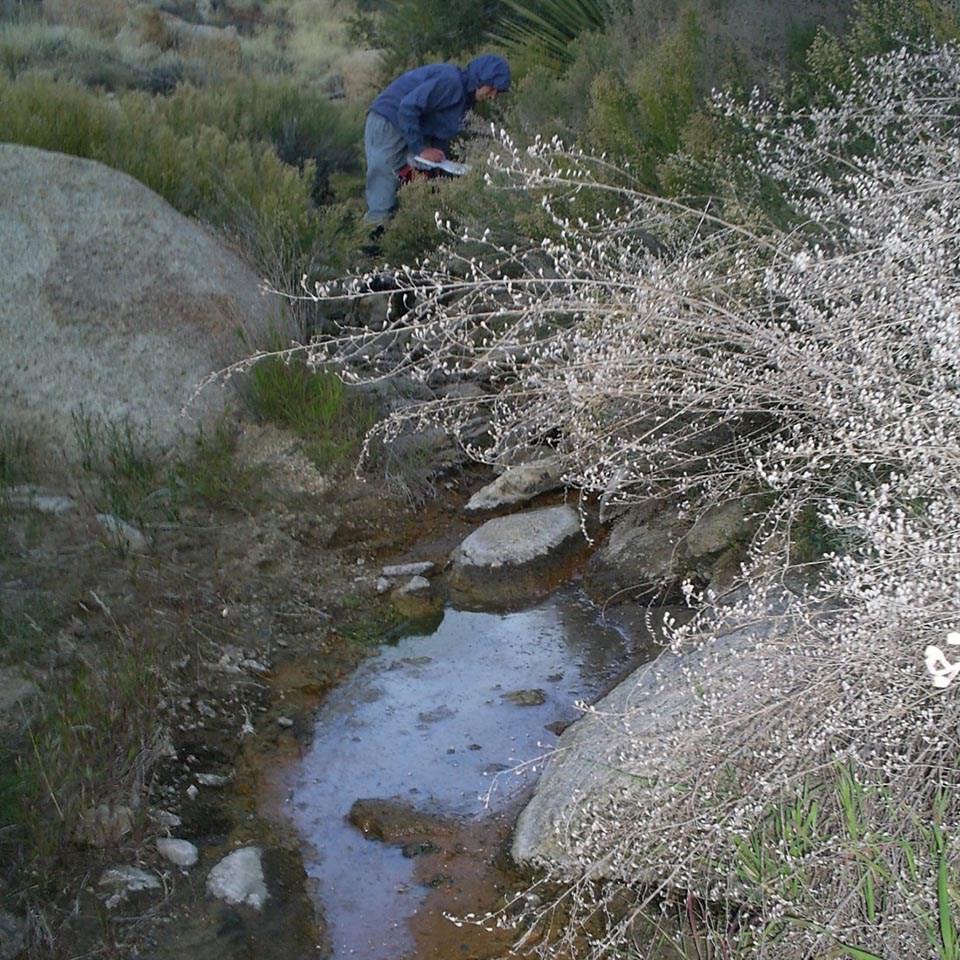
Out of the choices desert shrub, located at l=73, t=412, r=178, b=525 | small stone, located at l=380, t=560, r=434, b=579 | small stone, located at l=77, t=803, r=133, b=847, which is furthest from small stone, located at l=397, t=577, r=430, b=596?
small stone, located at l=77, t=803, r=133, b=847

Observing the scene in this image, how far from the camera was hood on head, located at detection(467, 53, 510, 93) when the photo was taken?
7.61 m

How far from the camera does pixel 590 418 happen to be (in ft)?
11.7

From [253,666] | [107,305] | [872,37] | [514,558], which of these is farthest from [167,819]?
[872,37]

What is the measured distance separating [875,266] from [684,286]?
48 centimetres

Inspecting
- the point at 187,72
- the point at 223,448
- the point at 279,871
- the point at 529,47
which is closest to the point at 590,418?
the point at 279,871

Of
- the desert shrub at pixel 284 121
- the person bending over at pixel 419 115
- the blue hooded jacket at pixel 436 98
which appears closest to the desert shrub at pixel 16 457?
the person bending over at pixel 419 115

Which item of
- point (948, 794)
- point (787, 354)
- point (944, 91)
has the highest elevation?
point (944, 91)

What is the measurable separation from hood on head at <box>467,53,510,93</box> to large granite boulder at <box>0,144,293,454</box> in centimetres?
267

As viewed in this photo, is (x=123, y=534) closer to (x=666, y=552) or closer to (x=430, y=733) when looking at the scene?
(x=430, y=733)

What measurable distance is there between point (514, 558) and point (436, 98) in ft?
14.0

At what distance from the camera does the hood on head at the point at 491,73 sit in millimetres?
7613

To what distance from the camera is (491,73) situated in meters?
7.62

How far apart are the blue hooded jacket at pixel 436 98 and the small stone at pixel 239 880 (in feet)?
18.5

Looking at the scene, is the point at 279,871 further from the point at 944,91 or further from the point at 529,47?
the point at 529,47
